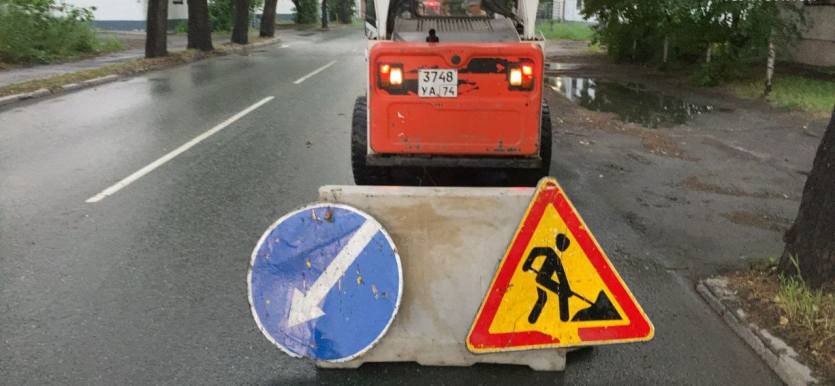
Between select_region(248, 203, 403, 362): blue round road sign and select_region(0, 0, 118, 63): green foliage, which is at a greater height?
select_region(0, 0, 118, 63): green foliage

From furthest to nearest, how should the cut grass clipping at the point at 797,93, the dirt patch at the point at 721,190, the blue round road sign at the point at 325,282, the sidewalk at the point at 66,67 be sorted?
the sidewalk at the point at 66,67, the cut grass clipping at the point at 797,93, the dirt patch at the point at 721,190, the blue round road sign at the point at 325,282

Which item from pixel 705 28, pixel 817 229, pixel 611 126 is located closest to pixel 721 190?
pixel 817 229

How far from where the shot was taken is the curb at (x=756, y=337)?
373cm

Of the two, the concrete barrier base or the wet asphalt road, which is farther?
the wet asphalt road

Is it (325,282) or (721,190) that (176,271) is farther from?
(721,190)

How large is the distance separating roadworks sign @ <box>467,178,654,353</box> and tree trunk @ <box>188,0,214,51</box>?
24.8 metres

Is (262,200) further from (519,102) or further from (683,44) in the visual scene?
(683,44)

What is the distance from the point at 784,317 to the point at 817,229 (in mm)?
643

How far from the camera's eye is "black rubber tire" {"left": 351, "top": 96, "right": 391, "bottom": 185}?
697cm

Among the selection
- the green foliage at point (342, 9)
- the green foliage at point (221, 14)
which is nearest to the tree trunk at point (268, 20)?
the green foliage at point (221, 14)

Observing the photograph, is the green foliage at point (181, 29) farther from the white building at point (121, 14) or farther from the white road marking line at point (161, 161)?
the white road marking line at point (161, 161)

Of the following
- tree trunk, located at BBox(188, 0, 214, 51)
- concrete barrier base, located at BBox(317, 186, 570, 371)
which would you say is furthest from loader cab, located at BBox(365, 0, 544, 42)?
tree trunk, located at BBox(188, 0, 214, 51)

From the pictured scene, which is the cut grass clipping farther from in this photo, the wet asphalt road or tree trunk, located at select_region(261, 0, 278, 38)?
tree trunk, located at select_region(261, 0, 278, 38)

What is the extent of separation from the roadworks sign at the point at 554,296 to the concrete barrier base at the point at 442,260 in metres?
0.14
